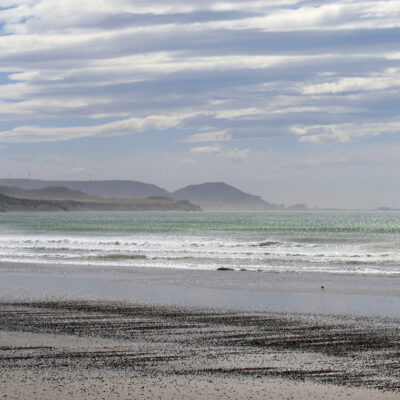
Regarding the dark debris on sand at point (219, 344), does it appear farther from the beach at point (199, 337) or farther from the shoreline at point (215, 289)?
the shoreline at point (215, 289)

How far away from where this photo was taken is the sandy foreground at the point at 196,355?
7.58 m

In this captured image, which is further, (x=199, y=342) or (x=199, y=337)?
(x=199, y=337)

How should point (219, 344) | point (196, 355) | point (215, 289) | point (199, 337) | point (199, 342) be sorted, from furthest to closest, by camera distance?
point (215, 289)
point (199, 337)
point (199, 342)
point (219, 344)
point (196, 355)


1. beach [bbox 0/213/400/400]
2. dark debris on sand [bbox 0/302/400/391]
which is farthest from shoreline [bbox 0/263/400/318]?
dark debris on sand [bbox 0/302/400/391]

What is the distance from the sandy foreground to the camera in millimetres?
7578

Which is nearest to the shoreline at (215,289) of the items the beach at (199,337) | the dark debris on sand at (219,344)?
the beach at (199,337)

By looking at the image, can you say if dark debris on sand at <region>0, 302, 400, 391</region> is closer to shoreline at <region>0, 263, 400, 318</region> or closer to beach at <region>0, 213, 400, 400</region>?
beach at <region>0, 213, 400, 400</region>

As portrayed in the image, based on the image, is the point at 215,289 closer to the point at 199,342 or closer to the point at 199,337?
the point at 199,337

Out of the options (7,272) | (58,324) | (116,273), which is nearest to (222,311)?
(58,324)

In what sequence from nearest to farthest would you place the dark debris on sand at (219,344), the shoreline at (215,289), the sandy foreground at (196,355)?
the sandy foreground at (196,355), the dark debris on sand at (219,344), the shoreline at (215,289)

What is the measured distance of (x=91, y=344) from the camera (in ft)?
33.1

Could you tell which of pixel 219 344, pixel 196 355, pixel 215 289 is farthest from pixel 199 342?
pixel 215 289

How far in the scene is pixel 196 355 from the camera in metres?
9.34

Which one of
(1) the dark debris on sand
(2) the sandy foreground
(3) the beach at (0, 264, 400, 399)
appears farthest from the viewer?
(1) the dark debris on sand
